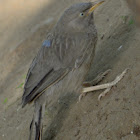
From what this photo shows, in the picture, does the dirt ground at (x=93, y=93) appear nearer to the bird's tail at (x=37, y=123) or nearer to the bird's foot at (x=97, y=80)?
the bird's foot at (x=97, y=80)

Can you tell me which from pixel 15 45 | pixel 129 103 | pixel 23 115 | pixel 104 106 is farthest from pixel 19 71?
pixel 129 103

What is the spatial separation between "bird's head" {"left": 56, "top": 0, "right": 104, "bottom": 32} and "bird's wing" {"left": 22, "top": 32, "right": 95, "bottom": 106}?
20 centimetres

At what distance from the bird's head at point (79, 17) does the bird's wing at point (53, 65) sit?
204 mm

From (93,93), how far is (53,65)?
875 millimetres

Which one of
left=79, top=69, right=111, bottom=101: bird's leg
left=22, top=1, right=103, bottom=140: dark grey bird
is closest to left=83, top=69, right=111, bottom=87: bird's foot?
left=79, top=69, right=111, bottom=101: bird's leg

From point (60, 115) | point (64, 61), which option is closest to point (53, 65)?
point (64, 61)

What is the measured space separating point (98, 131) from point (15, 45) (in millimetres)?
5337

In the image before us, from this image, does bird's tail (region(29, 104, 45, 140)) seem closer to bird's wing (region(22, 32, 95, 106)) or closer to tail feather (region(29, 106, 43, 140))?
tail feather (region(29, 106, 43, 140))

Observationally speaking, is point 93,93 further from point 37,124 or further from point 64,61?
point 37,124

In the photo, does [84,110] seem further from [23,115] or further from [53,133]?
[23,115]

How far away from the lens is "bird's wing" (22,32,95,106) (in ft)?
12.9

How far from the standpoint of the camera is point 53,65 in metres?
4.00

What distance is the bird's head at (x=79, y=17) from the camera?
13.2 feet

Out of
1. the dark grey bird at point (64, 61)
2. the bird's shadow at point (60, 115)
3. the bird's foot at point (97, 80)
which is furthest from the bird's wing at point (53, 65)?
the bird's shadow at point (60, 115)
